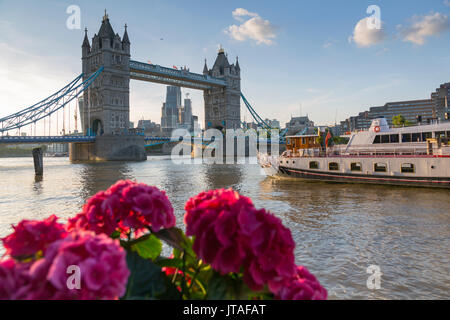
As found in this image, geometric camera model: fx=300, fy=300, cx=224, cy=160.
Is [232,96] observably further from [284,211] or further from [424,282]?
[424,282]

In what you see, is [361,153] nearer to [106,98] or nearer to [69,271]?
[69,271]

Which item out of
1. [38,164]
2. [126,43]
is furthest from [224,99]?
[38,164]

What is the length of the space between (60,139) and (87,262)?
6834cm

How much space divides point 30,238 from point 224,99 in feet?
358

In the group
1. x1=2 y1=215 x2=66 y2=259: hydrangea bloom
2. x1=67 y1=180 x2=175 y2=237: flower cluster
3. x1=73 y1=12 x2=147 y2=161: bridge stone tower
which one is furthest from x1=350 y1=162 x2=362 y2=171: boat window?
x1=73 y1=12 x2=147 y2=161: bridge stone tower

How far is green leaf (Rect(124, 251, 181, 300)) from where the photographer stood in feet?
4.93

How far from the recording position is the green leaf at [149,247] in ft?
6.40

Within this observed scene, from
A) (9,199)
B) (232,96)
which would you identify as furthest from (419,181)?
(232,96)

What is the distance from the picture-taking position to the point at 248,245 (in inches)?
59.4

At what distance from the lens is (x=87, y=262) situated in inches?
45.1

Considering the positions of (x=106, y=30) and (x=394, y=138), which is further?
(x=106, y=30)

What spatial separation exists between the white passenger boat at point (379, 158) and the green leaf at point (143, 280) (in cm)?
2150

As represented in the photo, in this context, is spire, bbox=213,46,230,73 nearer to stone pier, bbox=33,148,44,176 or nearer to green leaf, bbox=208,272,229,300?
stone pier, bbox=33,148,44,176

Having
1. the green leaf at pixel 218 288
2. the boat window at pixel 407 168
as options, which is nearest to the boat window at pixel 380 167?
the boat window at pixel 407 168
